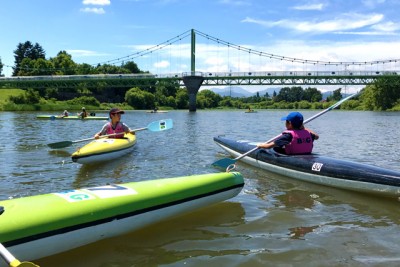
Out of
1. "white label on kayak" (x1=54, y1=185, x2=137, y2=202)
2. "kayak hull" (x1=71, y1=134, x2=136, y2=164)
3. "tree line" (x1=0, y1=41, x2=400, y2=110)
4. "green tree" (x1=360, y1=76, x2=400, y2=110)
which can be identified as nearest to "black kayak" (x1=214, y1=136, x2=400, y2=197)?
"kayak hull" (x1=71, y1=134, x2=136, y2=164)

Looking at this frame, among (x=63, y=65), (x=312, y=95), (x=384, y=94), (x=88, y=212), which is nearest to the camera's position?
(x=88, y=212)

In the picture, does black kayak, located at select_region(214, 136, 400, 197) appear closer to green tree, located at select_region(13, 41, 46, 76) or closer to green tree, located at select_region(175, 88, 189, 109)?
green tree, located at select_region(175, 88, 189, 109)

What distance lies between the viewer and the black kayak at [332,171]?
5.59 meters

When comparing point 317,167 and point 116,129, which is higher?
point 116,129

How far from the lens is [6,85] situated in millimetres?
68875

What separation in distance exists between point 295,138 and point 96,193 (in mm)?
4103

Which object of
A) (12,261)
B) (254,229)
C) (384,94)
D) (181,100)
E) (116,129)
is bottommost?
(254,229)

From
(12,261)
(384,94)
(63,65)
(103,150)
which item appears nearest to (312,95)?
(384,94)

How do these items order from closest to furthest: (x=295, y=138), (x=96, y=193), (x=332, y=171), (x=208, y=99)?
(x=96, y=193) → (x=332, y=171) → (x=295, y=138) → (x=208, y=99)

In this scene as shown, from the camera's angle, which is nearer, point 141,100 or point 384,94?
point 384,94

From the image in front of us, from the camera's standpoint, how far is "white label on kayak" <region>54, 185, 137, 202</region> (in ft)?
12.5

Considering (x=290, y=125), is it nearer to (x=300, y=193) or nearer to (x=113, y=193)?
(x=300, y=193)

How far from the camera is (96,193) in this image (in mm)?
3988

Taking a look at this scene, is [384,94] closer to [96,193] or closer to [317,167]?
[317,167]
